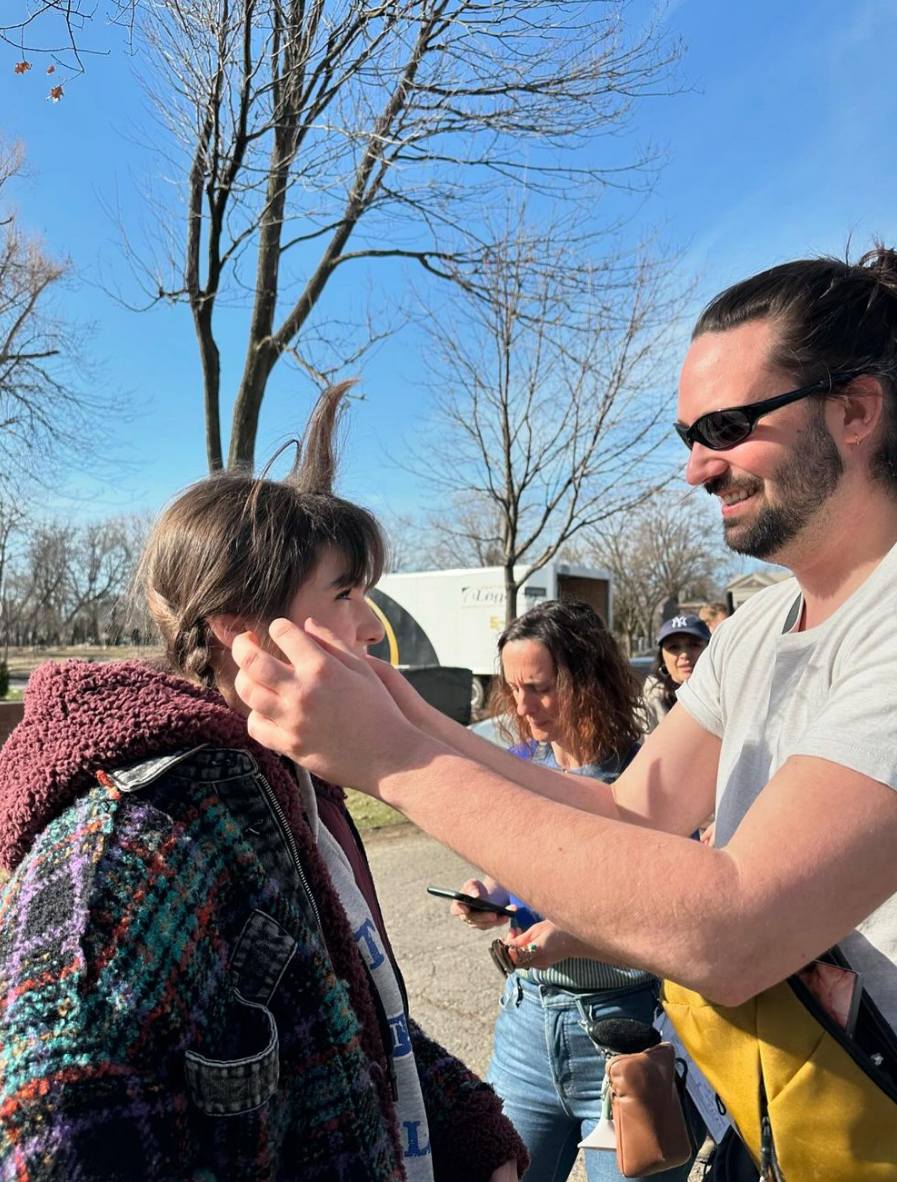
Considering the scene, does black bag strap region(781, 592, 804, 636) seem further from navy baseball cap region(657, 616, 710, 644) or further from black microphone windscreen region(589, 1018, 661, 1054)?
navy baseball cap region(657, 616, 710, 644)

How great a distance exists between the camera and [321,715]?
1.16 metres

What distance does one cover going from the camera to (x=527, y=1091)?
238cm

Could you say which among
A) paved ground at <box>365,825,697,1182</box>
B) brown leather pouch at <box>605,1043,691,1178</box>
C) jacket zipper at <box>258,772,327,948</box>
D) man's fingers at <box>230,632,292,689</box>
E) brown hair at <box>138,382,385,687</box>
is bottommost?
paved ground at <box>365,825,697,1182</box>

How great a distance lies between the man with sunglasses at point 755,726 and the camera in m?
1.09

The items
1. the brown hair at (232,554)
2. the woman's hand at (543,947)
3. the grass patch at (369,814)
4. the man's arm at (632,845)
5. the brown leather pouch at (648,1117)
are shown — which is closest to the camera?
the man's arm at (632,845)

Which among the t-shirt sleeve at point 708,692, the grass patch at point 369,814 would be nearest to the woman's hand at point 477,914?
the t-shirt sleeve at point 708,692

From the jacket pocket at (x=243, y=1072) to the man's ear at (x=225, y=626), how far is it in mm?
589

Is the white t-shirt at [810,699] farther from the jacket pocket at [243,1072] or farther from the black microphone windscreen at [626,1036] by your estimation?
the jacket pocket at [243,1072]

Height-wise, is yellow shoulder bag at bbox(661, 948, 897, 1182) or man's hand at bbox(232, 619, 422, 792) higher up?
man's hand at bbox(232, 619, 422, 792)

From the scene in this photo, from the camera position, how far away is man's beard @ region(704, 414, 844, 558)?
60.9 inches

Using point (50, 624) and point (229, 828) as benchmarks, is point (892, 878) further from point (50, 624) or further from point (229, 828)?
point (50, 624)

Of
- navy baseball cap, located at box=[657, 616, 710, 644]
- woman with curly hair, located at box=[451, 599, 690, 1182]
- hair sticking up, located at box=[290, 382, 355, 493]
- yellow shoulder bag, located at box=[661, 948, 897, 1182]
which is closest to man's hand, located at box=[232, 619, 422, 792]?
hair sticking up, located at box=[290, 382, 355, 493]

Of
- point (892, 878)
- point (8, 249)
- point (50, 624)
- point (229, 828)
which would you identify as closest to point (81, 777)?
point (229, 828)

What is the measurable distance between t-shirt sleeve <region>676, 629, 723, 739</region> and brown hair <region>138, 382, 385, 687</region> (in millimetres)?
854
